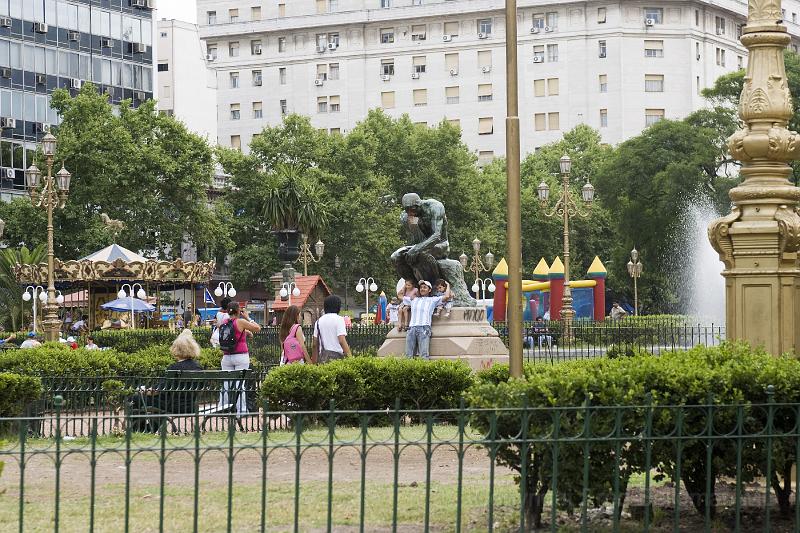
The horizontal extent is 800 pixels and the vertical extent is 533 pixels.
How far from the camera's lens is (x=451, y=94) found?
85.0 metres

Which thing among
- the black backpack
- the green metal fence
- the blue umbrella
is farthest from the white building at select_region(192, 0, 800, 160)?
the green metal fence

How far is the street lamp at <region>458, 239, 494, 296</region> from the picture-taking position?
5344cm

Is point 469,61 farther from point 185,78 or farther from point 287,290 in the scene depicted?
point 287,290

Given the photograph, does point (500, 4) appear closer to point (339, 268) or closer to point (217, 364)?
point (339, 268)

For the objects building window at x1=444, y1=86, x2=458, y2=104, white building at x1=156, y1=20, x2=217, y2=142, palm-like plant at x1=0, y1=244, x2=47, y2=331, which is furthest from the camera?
white building at x1=156, y1=20, x2=217, y2=142

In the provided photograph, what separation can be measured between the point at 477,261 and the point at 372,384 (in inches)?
1536

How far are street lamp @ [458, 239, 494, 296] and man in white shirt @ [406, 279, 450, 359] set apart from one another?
32673 millimetres

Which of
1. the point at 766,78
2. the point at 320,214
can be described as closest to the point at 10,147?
the point at 320,214

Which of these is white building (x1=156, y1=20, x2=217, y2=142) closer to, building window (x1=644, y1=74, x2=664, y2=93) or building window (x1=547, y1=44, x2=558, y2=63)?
building window (x1=547, y1=44, x2=558, y2=63)

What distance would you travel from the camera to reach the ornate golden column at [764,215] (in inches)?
397

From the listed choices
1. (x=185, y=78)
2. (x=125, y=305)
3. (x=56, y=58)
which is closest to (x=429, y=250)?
(x=125, y=305)

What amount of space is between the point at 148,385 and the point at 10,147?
162ft

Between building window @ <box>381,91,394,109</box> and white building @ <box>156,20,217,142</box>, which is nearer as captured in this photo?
building window @ <box>381,91,394,109</box>

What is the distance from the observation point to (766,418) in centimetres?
812
